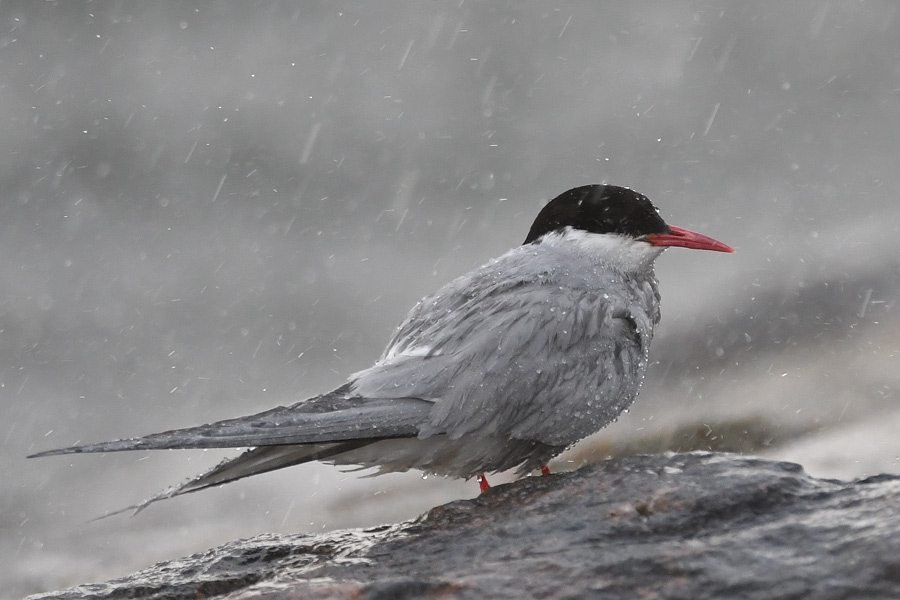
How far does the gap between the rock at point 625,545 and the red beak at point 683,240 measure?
1.48 metres

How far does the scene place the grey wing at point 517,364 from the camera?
145 inches

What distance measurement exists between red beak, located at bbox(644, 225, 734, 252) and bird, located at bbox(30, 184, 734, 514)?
235 mm

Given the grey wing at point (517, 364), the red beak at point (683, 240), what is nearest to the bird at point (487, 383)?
the grey wing at point (517, 364)

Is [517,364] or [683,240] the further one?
[683,240]

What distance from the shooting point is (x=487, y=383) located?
373 cm

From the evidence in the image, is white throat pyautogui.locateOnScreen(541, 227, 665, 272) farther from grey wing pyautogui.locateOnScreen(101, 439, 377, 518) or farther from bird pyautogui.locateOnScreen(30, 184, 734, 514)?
grey wing pyautogui.locateOnScreen(101, 439, 377, 518)

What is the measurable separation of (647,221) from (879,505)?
2067mm

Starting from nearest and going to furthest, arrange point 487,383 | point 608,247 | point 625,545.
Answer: point 625,545 < point 487,383 < point 608,247

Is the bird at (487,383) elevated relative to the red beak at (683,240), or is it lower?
lower

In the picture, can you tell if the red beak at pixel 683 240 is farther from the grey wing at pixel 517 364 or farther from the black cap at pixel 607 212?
the grey wing at pixel 517 364

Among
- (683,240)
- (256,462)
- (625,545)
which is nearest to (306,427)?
(256,462)

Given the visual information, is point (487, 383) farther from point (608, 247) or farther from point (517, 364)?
point (608, 247)

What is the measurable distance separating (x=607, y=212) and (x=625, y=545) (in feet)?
7.04

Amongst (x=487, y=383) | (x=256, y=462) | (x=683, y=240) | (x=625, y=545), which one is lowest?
(x=625, y=545)
